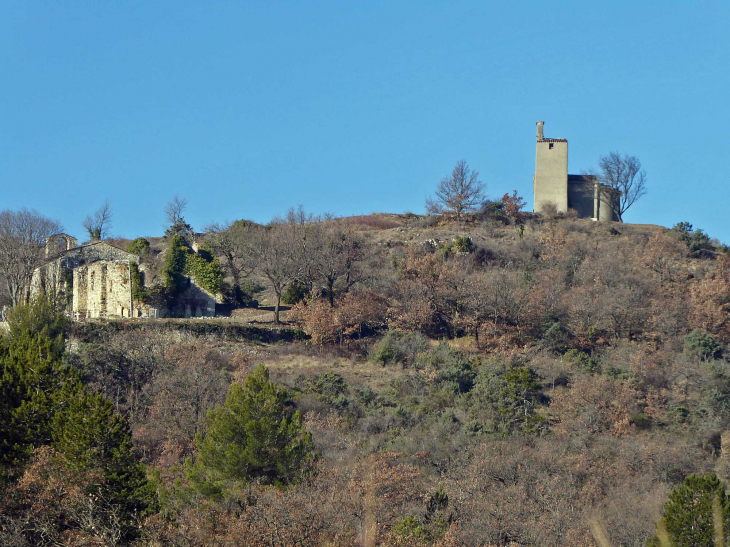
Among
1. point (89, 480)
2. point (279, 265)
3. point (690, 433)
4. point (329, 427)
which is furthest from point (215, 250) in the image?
point (89, 480)

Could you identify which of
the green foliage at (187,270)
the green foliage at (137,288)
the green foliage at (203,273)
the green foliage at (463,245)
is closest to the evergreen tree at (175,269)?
the green foliage at (187,270)

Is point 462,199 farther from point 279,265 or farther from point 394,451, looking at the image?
point 394,451

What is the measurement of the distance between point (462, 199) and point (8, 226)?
2880 centimetres

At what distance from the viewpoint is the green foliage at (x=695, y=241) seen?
57156 millimetres

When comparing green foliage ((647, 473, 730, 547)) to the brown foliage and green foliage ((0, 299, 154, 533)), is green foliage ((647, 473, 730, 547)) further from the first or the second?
the brown foliage

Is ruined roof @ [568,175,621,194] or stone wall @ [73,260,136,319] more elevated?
ruined roof @ [568,175,621,194]

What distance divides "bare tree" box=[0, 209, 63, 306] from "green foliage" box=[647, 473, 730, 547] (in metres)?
32.0

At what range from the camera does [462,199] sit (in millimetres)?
63406

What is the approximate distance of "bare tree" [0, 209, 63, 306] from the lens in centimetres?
4709

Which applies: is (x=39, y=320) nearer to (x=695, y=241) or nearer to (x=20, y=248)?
(x=20, y=248)

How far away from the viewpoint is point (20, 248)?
4781cm

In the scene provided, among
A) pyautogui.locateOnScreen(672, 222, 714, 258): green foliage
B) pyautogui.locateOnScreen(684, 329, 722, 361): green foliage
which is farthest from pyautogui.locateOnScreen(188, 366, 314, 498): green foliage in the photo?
pyautogui.locateOnScreen(672, 222, 714, 258): green foliage

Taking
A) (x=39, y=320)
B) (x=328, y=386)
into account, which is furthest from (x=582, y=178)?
(x=39, y=320)

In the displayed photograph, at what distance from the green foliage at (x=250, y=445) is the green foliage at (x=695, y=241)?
36.6 meters
